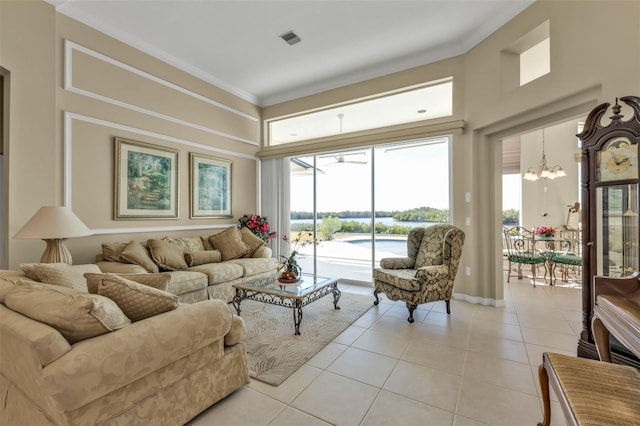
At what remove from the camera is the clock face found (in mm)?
2152

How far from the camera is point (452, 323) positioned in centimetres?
329

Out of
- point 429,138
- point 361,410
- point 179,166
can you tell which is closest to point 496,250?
point 429,138

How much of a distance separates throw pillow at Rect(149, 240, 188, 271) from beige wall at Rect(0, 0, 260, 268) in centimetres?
46

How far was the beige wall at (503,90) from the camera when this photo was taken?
2.40 meters

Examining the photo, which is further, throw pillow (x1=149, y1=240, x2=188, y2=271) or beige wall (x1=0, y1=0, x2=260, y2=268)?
throw pillow (x1=149, y1=240, x2=188, y2=271)

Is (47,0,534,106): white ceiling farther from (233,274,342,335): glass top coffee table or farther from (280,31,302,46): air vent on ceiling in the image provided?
(233,274,342,335): glass top coffee table

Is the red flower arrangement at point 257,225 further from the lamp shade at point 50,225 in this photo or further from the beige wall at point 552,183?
the beige wall at point 552,183

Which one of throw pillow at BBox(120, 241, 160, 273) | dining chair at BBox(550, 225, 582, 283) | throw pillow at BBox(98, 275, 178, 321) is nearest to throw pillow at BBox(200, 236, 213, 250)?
throw pillow at BBox(120, 241, 160, 273)

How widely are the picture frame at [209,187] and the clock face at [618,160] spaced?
4.98m

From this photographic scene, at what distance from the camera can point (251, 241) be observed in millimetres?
4934

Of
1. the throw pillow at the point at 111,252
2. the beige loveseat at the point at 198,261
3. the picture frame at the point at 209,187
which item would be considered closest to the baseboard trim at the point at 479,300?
the beige loveseat at the point at 198,261

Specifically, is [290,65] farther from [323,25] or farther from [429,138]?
[429,138]

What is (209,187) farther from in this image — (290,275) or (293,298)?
(293,298)

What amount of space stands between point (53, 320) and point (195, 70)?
176 inches
